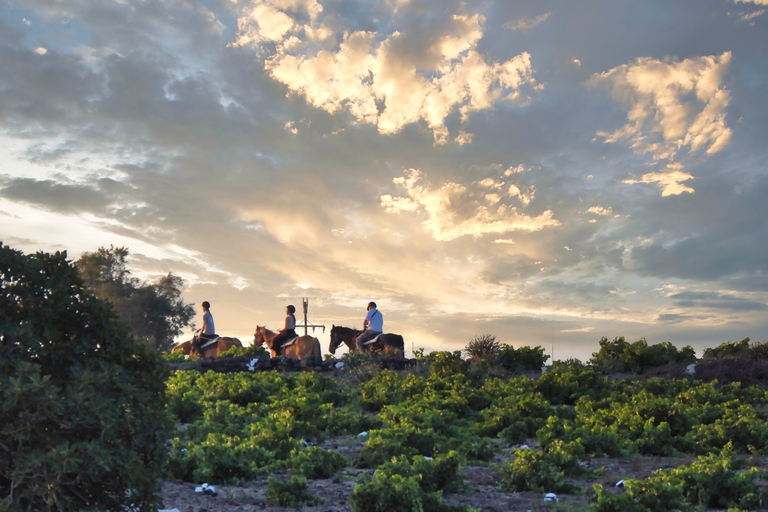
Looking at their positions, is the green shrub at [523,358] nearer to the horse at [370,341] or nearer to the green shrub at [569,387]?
the horse at [370,341]

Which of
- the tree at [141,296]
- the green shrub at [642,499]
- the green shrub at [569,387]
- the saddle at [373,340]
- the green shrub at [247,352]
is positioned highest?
the tree at [141,296]

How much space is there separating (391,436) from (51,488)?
4780mm

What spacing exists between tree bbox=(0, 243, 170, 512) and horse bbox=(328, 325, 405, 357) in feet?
49.1

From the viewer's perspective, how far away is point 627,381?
15.1 metres

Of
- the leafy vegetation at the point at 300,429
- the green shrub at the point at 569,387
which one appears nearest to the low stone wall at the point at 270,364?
the leafy vegetation at the point at 300,429

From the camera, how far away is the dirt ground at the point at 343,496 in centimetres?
596

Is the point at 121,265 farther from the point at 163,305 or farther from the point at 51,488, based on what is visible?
A: the point at 51,488

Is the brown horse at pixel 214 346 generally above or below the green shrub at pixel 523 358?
above

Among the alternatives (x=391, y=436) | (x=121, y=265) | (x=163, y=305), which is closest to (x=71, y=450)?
(x=391, y=436)

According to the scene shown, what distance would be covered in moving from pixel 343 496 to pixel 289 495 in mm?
701

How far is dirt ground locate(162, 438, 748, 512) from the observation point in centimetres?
596

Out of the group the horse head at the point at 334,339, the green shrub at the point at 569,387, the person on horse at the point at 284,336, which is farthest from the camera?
the person on horse at the point at 284,336

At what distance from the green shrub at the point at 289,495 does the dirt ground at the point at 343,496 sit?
0.18 feet

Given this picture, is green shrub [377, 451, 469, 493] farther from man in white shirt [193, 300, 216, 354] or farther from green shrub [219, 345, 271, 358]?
man in white shirt [193, 300, 216, 354]
